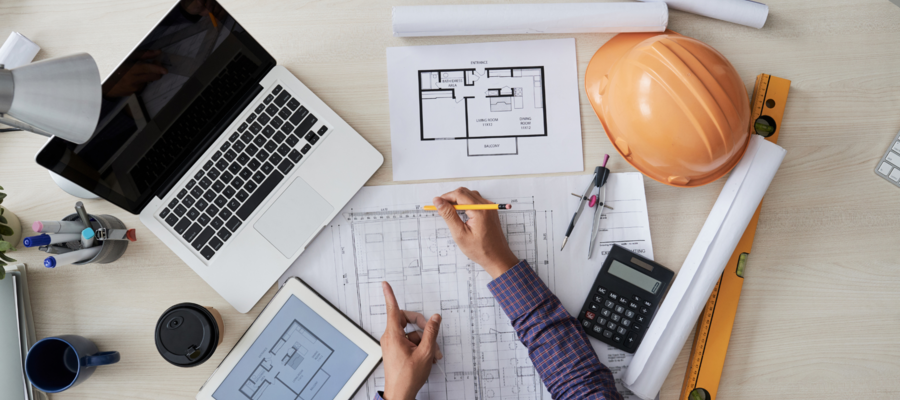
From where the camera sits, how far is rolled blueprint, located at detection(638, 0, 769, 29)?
0.91 metres

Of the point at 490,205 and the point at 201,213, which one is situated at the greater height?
the point at 490,205

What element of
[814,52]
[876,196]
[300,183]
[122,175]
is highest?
[814,52]

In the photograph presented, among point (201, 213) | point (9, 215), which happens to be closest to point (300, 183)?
point (201, 213)

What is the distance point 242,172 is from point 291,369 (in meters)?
0.37

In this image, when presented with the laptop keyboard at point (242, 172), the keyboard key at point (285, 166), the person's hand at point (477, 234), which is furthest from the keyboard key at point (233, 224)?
the person's hand at point (477, 234)

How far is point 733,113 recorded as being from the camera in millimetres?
798

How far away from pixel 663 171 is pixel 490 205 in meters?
0.33

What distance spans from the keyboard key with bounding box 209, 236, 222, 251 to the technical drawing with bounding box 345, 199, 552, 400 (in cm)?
23

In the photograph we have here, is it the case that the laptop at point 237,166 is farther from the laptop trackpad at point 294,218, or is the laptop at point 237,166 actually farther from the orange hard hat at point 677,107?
the orange hard hat at point 677,107

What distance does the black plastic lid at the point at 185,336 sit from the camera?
777 mm

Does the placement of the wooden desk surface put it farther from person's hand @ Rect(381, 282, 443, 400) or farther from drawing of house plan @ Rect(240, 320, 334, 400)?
person's hand @ Rect(381, 282, 443, 400)

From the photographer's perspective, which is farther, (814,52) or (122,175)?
(814,52)

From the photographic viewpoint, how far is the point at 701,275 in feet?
2.87

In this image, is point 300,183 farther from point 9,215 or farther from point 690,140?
point 690,140
